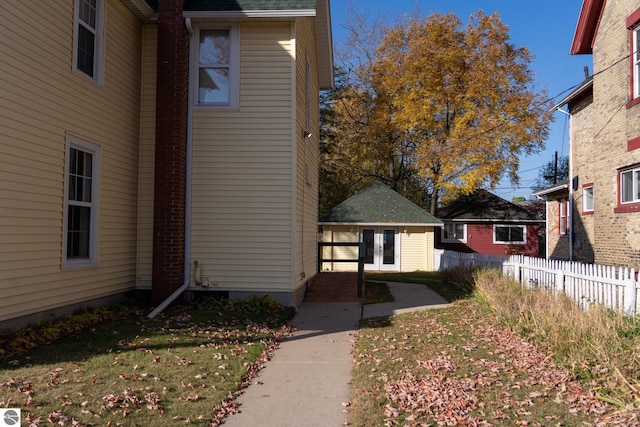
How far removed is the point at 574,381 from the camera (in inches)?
220

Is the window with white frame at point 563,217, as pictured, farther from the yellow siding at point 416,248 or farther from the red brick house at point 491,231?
the red brick house at point 491,231

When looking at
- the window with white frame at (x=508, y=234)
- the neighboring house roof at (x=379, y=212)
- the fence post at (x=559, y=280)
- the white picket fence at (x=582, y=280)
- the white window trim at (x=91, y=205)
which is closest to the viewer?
the white picket fence at (x=582, y=280)

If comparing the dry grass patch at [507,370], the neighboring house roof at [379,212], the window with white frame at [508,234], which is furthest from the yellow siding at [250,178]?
the window with white frame at [508,234]

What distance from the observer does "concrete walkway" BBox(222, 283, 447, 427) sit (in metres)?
4.95

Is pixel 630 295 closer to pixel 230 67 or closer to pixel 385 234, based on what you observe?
pixel 230 67

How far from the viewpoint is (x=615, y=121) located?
13.6 meters

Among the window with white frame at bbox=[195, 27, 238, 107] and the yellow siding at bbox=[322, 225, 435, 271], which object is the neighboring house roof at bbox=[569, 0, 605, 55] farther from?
the yellow siding at bbox=[322, 225, 435, 271]

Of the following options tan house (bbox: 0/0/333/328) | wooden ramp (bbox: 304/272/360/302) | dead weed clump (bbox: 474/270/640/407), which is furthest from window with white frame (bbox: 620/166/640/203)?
tan house (bbox: 0/0/333/328)

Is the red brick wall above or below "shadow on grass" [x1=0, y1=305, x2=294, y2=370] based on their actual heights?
above

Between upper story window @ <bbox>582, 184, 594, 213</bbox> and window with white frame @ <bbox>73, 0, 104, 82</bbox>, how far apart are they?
15.4 meters

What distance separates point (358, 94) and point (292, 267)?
79.2 ft

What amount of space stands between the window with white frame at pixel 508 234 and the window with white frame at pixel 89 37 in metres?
27.1

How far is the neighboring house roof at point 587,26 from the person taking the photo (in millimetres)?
14672

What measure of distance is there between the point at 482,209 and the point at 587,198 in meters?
14.9
